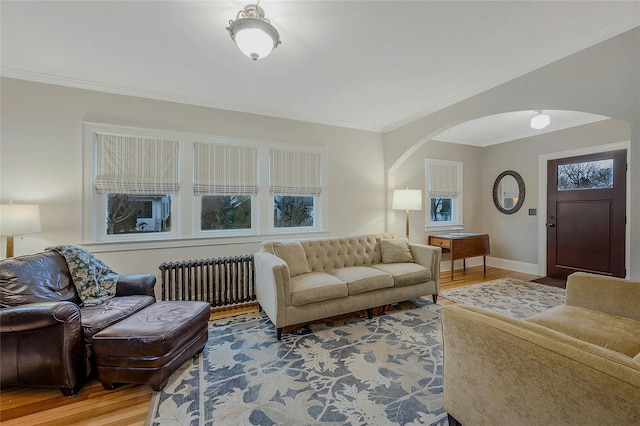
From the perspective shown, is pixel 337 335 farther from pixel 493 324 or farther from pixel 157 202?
pixel 157 202

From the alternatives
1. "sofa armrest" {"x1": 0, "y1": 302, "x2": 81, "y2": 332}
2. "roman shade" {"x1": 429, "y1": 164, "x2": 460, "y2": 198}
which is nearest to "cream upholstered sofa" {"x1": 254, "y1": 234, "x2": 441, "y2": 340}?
"sofa armrest" {"x1": 0, "y1": 302, "x2": 81, "y2": 332}

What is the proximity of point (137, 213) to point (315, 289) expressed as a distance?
2.37 m

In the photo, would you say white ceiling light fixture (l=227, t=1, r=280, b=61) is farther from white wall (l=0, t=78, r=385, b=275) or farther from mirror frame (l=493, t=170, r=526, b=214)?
mirror frame (l=493, t=170, r=526, b=214)

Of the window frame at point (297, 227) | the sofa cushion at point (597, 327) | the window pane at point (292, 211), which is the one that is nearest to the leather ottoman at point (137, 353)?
the window frame at point (297, 227)

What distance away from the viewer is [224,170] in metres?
3.60

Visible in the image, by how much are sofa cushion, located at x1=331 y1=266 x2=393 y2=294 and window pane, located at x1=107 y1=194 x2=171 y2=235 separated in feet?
7.40

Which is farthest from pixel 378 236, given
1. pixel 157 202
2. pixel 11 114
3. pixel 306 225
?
pixel 11 114

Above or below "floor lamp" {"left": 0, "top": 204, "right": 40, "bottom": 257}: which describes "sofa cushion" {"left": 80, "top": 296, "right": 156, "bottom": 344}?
below

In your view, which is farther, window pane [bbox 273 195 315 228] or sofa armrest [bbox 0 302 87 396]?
window pane [bbox 273 195 315 228]

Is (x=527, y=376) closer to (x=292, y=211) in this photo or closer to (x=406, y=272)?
(x=406, y=272)

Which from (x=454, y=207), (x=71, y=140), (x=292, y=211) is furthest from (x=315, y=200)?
(x=454, y=207)

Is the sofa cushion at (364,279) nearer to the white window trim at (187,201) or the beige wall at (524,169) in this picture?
the white window trim at (187,201)

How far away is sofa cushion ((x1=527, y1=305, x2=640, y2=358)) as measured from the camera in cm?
150

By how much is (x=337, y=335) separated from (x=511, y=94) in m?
3.09
